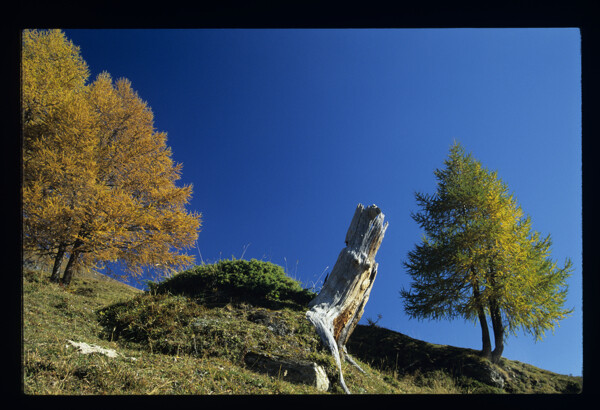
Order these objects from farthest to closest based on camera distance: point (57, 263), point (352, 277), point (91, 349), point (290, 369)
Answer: point (57, 263) → point (352, 277) → point (290, 369) → point (91, 349)

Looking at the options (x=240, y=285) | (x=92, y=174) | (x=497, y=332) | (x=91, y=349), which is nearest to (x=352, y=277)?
(x=240, y=285)

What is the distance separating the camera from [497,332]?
11539 millimetres

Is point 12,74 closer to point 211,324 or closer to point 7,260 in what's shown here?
point 7,260

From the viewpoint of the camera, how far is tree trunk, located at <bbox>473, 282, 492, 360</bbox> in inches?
448

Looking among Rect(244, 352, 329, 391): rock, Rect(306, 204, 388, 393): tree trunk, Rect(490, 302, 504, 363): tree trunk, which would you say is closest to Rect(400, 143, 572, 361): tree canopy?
Rect(490, 302, 504, 363): tree trunk

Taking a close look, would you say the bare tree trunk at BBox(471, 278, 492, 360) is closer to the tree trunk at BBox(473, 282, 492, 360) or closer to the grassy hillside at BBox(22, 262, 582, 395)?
the tree trunk at BBox(473, 282, 492, 360)

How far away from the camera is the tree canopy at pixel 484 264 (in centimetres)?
1073

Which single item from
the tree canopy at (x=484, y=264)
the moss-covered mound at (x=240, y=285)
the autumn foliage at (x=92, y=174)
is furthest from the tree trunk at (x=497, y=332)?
the autumn foliage at (x=92, y=174)

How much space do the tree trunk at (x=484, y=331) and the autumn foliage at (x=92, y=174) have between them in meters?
9.87

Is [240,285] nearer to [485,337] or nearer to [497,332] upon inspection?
[485,337]

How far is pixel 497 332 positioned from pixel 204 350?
984cm

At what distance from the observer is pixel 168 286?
990 centimetres

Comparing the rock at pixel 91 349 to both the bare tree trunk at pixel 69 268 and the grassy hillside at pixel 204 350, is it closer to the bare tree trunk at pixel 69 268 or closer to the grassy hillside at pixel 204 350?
the grassy hillside at pixel 204 350
